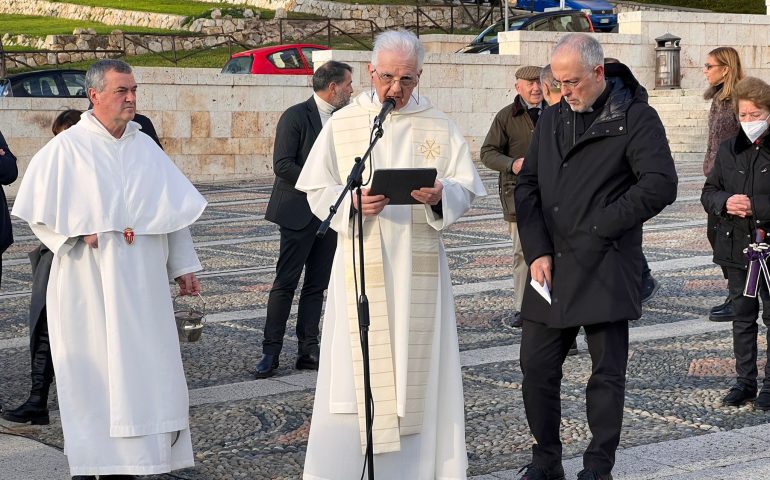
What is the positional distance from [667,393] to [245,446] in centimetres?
235

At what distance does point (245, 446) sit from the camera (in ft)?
19.8

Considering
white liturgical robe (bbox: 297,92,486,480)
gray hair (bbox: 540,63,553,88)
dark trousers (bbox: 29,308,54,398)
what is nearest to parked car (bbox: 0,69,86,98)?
gray hair (bbox: 540,63,553,88)

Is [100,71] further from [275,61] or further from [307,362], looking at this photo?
[275,61]

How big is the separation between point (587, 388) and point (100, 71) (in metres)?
2.45

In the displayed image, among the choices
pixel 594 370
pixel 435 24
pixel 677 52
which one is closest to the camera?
pixel 594 370

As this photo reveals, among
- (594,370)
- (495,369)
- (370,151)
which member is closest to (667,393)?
(495,369)

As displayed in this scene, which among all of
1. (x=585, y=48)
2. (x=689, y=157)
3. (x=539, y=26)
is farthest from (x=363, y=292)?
(x=539, y=26)

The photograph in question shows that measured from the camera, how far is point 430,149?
16.8 feet

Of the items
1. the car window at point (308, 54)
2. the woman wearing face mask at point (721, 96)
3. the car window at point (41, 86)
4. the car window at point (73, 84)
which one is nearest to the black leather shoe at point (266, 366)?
the woman wearing face mask at point (721, 96)

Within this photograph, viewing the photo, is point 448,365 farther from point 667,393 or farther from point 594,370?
point 667,393

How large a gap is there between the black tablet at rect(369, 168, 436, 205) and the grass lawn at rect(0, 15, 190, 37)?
34328 mm

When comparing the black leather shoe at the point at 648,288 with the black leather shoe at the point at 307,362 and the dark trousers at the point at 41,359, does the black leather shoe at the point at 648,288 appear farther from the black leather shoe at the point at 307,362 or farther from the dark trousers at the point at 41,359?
the dark trousers at the point at 41,359

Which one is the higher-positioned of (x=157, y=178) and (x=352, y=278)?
(x=157, y=178)

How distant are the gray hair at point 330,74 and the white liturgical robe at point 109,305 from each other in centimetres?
225
